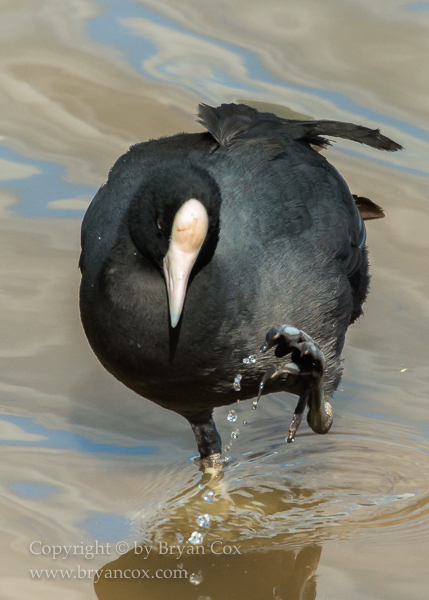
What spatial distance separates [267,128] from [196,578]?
1910 mm

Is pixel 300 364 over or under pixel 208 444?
over

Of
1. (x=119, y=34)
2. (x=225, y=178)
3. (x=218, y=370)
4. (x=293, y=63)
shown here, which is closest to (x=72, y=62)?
(x=119, y=34)

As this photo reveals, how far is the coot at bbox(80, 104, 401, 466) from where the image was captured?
3.17 m

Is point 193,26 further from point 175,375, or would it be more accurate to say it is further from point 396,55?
point 175,375

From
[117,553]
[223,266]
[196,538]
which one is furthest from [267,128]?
[117,553]

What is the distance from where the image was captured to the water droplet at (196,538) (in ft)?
12.5

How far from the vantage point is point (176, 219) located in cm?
304

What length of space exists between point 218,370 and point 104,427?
126 centimetres

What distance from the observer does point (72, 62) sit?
7.41 m

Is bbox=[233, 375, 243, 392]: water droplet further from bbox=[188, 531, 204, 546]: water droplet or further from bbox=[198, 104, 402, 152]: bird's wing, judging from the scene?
bbox=[198, 104, 402, 152]: bird's wing

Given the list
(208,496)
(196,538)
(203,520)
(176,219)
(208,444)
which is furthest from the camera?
(208,444)

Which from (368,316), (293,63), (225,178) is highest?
(293,63)

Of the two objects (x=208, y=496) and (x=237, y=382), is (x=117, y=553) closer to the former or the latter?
(x=208, y=496)

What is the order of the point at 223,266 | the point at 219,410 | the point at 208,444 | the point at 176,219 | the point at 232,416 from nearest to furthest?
1. the point at 176,219
2. the point at 223,266
3. the point at 208,444
4. the point at 232,416
5. the point at 219,410
